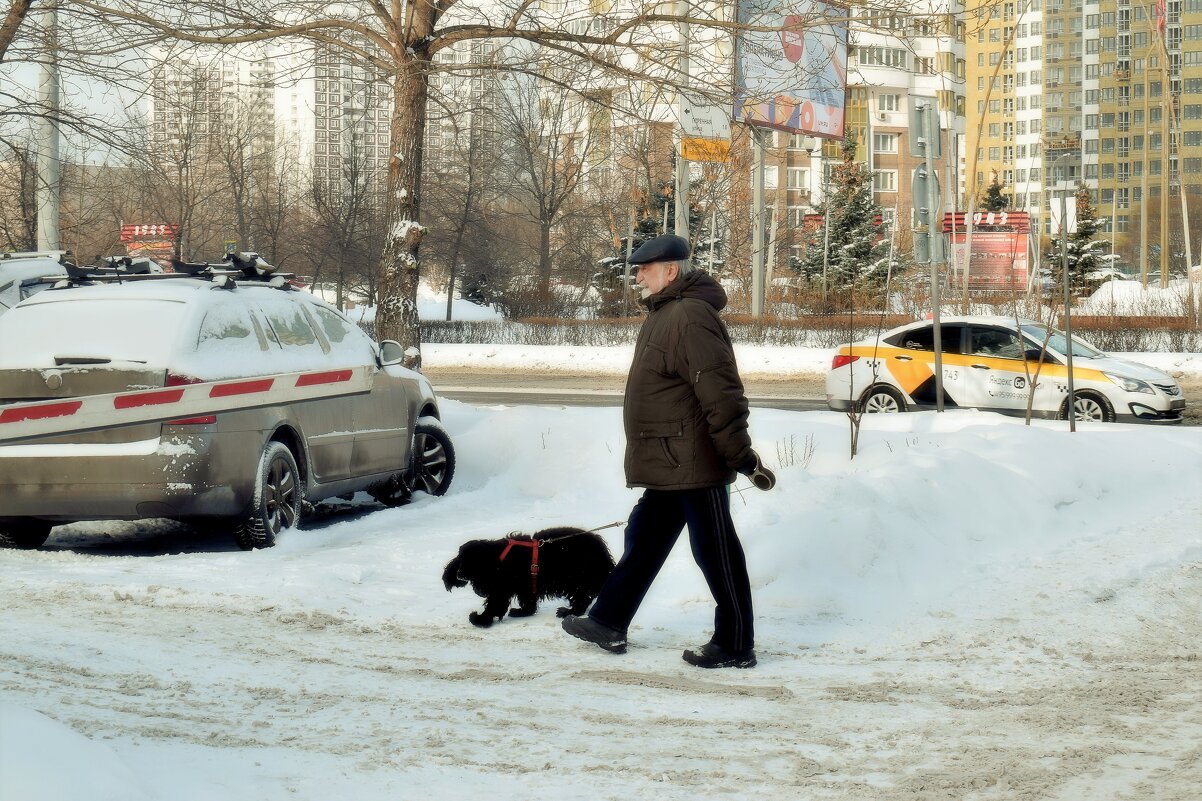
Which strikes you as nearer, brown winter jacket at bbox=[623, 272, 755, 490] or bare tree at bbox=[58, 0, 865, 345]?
brown winter jacket at bbox=[623, 272, 755, 490]

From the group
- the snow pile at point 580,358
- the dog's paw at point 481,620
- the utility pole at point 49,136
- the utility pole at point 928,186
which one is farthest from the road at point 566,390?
the dog's paw at point 481,620

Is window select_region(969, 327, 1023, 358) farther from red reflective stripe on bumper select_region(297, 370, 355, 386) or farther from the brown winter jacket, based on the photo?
the brown winter jacket

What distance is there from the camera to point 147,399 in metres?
7.26

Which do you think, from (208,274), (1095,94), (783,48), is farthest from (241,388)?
(1095,94)

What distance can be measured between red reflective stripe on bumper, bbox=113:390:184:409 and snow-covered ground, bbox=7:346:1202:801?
933mm

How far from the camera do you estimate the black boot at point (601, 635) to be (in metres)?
6.08

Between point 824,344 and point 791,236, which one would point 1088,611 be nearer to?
point 824,344

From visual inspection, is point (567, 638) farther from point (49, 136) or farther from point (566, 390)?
point (566, 390)

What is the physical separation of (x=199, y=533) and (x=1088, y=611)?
5.86 metres

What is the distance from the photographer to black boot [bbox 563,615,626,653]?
6082mm

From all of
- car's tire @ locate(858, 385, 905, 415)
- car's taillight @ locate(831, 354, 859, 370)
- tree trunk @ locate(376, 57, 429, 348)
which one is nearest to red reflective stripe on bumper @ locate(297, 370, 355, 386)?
tree trunk @ locate(376, 57, 429, 348)

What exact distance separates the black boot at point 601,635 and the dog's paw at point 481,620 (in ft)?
2.05

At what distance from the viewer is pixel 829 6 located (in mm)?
12992

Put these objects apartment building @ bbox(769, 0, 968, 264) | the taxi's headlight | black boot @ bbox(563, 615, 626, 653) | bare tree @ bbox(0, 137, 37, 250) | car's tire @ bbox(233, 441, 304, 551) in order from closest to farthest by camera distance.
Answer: black boot @ bbox(563, 615, 626, 653) < car's tire @ bbox(233, 441, 304, 551) < the taxi's headlight < bare tree @ bbox(0, 137, 37, 250) < apartment building @ bbox(769, 0, 968, 264)
